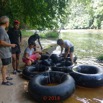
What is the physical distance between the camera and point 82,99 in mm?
5543

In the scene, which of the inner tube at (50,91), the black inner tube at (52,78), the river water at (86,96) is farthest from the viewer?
the black inner tube at (52,78)

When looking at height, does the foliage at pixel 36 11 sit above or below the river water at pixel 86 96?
above

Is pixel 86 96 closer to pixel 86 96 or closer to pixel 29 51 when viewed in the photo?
pixel 86 96

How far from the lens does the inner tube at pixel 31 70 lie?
21.8 ft

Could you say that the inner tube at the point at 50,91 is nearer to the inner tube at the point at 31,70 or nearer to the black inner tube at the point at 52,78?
the black inner tube at the point at 52,78

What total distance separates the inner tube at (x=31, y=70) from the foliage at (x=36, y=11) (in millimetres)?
3999

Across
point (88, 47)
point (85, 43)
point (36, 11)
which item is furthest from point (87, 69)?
point (85, 43)

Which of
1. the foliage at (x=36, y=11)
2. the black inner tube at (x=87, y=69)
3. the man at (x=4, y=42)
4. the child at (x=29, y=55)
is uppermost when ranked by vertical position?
the foliage at (x=36, y=11)

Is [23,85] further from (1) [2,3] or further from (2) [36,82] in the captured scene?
(1) [2,3]

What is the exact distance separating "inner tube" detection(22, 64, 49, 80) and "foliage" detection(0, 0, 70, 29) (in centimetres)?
400

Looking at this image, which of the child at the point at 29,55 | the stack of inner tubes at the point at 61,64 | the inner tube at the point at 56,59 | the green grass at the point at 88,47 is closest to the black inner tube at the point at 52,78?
the stack of inner tubes at the point at 61,64

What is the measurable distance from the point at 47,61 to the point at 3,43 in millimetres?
3167

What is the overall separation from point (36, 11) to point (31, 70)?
4.31m

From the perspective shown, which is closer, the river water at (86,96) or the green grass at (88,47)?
the river water at (86,96)
